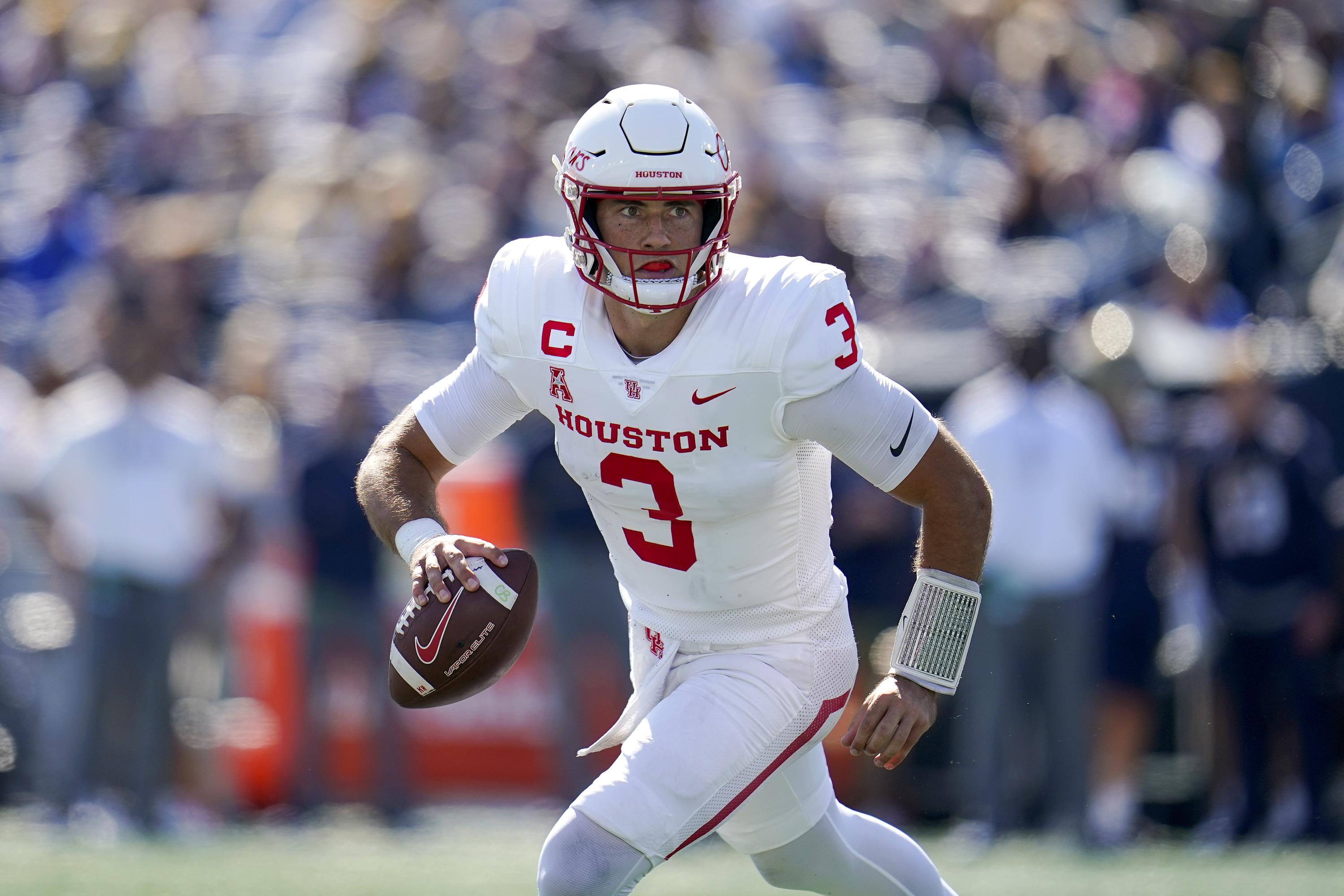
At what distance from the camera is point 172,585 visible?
7.08 meters

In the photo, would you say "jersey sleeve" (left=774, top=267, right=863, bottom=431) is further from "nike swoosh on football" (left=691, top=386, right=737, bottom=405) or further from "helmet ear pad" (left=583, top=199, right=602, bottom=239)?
"helmet ear pad" (left=583, top=199, right=602, bottom=239)

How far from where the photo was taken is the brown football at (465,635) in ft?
11.3

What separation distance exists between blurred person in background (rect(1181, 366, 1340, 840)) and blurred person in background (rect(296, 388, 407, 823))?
3.28 m

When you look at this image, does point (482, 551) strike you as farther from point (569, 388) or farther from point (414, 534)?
point (569, 388)

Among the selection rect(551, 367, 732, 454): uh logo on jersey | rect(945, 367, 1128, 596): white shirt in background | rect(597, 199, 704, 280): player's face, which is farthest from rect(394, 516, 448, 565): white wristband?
rect(945, 367, 1128, 596): white shirt in background

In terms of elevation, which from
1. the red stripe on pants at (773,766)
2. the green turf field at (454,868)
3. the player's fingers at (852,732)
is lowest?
the green turf field at (454,868)

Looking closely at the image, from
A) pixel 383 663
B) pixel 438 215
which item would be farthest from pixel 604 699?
pixel 438 215

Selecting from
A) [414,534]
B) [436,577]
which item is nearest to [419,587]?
[436,577]

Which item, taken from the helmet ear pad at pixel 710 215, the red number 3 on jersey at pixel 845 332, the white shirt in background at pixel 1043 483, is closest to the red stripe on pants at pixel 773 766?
the red number 3 on jersey at pixel 845 332

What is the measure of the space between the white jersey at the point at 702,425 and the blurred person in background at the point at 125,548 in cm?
368

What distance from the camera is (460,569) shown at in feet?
11.2

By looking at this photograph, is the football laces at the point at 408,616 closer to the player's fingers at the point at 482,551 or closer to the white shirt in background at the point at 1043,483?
the player's fingers at the point at 482,551

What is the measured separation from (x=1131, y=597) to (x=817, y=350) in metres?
4.05

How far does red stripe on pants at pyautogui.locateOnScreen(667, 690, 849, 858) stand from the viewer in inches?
136
